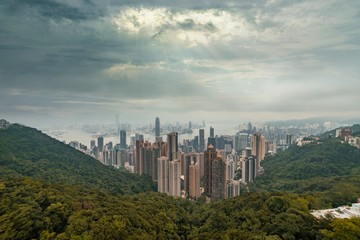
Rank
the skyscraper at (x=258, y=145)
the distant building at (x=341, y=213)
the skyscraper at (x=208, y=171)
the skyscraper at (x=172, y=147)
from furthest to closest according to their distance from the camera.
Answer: the skyscraper at (x=258, y=145)
the skyscraper at (x=172, y=147)
the skyscraper at (x=208, y=171)
the distant building at (x=341, y=213)

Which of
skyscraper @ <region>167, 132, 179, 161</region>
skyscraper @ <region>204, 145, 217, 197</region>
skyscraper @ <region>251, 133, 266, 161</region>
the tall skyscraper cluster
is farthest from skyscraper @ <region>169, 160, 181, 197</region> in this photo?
skyscraper @ <region>251, 133, 266, 161</region>

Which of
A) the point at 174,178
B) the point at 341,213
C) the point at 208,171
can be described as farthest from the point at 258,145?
the point at 341,213

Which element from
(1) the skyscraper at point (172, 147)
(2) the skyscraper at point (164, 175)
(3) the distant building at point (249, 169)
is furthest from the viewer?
(3) the distant building at point (249, 169)

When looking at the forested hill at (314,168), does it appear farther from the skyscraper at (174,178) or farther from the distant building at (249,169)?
the skyscraper at (174,178)

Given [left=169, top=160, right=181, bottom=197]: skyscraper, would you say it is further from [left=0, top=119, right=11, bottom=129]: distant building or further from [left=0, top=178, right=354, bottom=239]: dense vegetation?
[left=0, top=119, right=11, bottom=129]: distant building

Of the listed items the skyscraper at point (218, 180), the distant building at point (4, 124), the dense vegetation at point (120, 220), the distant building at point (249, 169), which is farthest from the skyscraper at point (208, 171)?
the distant building at point (4, 124)

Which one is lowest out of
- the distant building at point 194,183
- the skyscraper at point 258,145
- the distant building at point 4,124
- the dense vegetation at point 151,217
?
the distant building at point 194,183

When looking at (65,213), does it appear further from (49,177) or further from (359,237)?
(49,177)

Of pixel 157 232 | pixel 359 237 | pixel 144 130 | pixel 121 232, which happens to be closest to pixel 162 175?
pixel 157 232

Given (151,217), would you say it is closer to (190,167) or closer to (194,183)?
(194,183)
